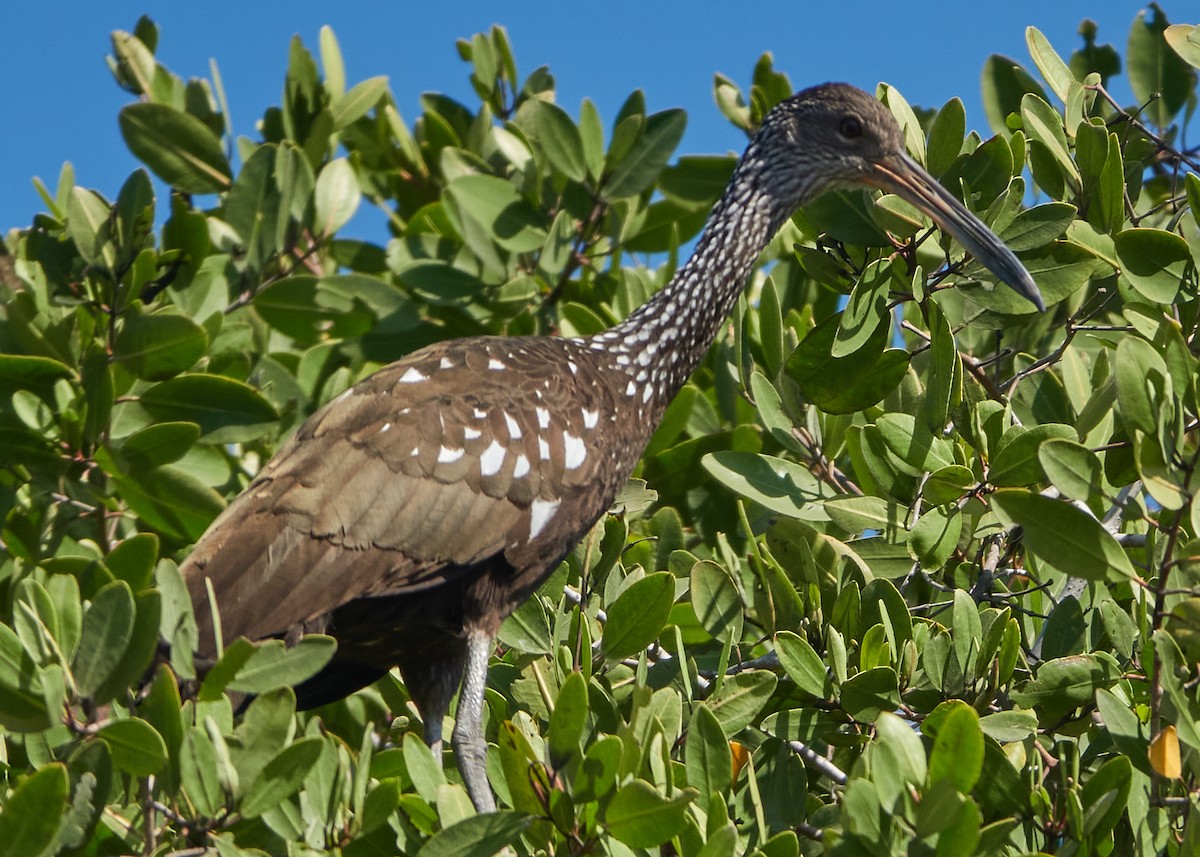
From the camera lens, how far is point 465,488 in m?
4.09

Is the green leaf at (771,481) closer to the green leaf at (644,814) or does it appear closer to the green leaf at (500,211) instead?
the green leaf at (644,814)

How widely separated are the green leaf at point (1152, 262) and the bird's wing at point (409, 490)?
158 cm

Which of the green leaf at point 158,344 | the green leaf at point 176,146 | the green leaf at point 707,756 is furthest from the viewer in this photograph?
the green leaf at point 176,146

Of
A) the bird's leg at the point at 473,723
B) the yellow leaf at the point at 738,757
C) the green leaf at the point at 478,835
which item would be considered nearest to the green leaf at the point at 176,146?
the bird's leg at the point at 473,723

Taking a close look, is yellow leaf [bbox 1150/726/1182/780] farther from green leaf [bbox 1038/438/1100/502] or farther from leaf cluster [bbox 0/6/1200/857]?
green leaf [bbox 1038/438/1100/502]

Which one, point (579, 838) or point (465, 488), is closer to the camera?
point (579, 838)

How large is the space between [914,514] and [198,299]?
2.64m

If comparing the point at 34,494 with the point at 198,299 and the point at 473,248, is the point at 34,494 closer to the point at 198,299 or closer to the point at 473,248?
the point at 198,299

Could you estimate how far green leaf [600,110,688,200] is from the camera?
210 inches

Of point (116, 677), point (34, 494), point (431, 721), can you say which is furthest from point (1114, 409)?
point (34, 494)

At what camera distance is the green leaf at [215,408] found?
4.58m

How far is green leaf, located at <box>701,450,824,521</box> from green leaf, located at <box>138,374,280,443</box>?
155 cm

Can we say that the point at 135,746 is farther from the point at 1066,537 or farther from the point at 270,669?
the point at 1066,537

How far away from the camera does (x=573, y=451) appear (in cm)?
424
